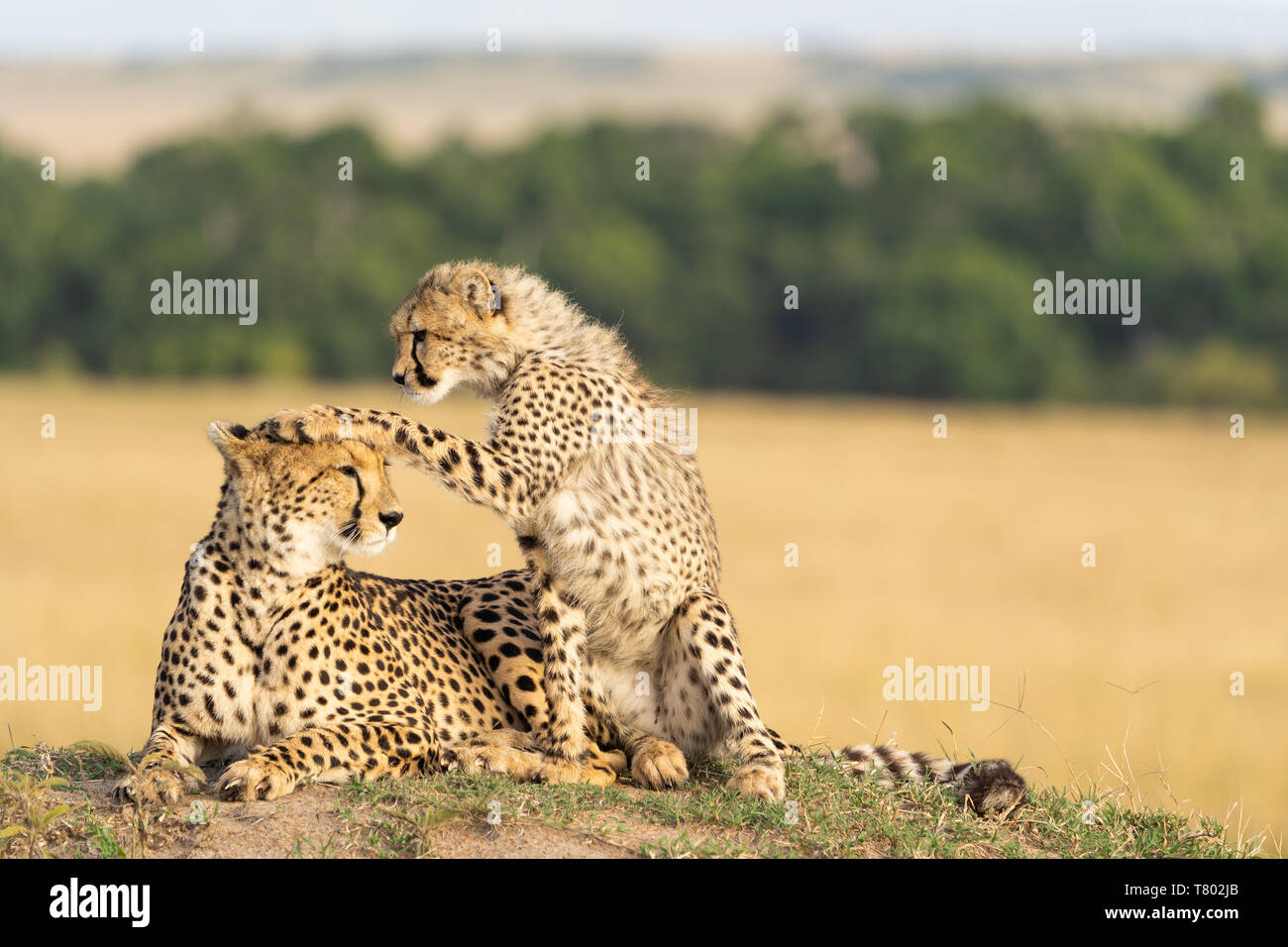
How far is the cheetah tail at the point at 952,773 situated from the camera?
4602 mm

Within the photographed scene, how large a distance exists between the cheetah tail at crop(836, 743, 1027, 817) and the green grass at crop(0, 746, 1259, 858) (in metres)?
0.07

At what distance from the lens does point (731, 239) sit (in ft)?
124

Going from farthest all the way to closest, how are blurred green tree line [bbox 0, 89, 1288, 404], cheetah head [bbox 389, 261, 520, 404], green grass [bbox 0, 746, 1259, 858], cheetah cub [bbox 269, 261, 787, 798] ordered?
blurred green tree line [bbox 0, 89, 1288, 404] → cheetah head [bbox 389, 261, 520, 404] → cheetah cub [bbox 269, 261, 787, 798] → green grass [bbox 0, 746, 1259, 858]

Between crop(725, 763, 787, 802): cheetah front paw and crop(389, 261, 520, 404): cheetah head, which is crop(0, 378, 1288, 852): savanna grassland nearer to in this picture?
crop(389, 261, 520, 404): cheetah head

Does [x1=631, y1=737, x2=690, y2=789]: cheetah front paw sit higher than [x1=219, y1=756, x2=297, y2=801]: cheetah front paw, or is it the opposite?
[x1=219, y1=756, x2=297, y2=801]: cheetah front paw

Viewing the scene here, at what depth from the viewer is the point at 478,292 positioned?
5105 millimetres

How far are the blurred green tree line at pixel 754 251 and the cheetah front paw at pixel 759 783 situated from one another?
26.9m

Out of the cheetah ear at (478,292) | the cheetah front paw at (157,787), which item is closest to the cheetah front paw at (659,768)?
the cheetah front paw at (157,787)

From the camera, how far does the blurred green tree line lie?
110 ft

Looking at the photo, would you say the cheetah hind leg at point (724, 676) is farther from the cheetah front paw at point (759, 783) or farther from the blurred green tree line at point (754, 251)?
the blurred green tree line at point (754, 251)

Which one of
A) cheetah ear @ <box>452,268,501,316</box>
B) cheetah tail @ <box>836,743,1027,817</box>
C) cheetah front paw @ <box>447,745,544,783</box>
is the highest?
cheetah ear @ <box>452,268,501,316</box>

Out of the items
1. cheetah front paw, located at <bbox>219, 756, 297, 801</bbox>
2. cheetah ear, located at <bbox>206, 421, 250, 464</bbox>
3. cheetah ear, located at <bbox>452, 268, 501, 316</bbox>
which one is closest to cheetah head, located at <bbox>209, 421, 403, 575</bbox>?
cheetah ear, located at <bbox>206, 421, 250, 464</bbox>
